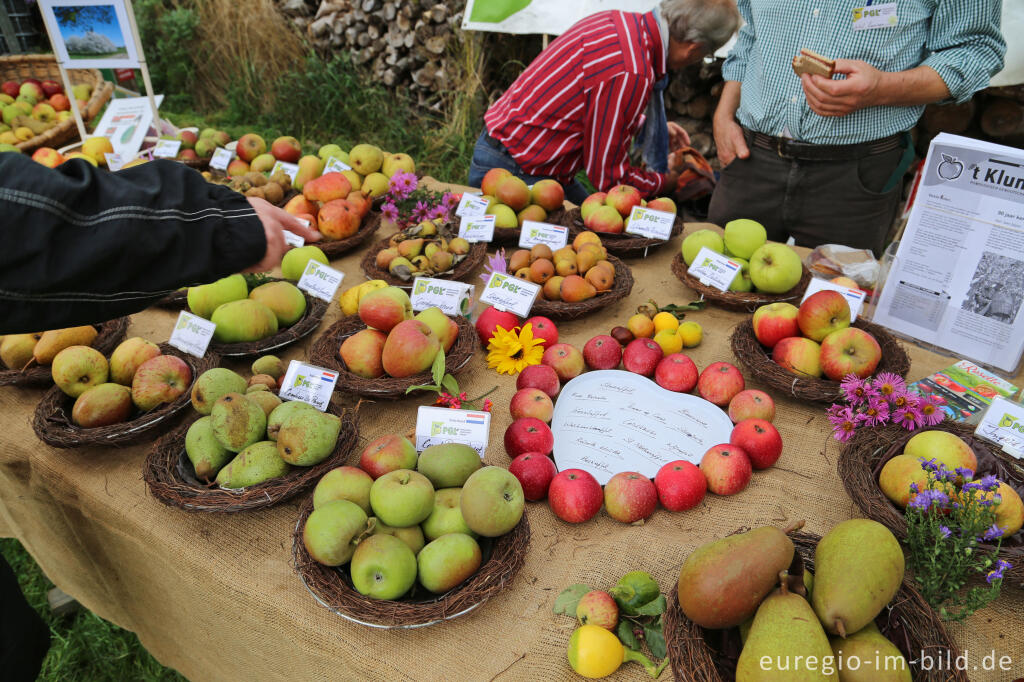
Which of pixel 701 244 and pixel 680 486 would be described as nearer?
pixel 680 486

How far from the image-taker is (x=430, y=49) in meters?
5.95

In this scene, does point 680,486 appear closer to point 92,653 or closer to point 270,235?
point 270,235

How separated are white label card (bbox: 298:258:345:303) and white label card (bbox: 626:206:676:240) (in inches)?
50.5

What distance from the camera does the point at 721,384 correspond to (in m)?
1.86

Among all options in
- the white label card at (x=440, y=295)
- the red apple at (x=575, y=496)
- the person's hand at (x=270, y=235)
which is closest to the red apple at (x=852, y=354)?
the red apple at (x=575, y=496)

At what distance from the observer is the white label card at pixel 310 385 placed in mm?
1747

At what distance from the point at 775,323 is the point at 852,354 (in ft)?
0.81

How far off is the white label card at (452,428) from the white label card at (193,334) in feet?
2.69

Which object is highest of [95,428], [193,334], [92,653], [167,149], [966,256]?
[966,256]

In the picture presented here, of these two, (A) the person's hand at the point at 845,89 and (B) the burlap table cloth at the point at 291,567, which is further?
(A) the person's hand at the point at 845,89

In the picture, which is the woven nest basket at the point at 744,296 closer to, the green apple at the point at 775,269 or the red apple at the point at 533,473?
the green apple at the point at 775,269

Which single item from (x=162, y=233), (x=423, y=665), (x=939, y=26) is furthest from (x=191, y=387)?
(x=939, y=26)

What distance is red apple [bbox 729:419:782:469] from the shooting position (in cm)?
162

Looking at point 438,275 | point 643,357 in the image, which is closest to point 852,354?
point 643,357
